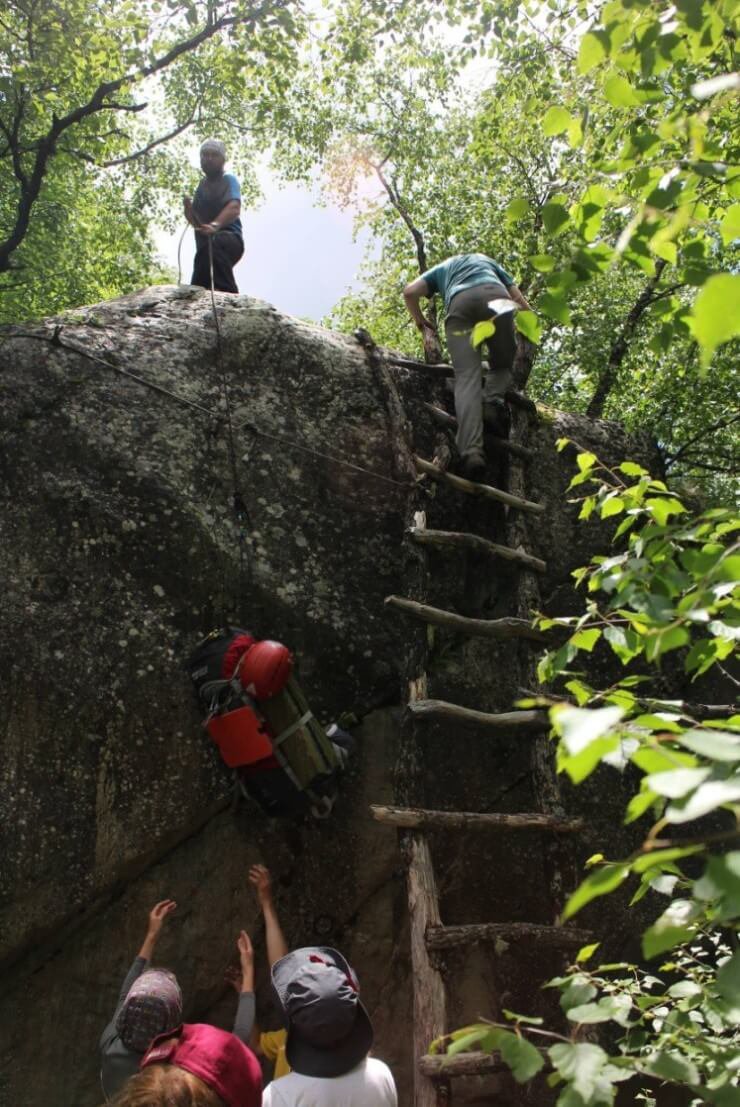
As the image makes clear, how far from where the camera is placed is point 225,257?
7.88 m

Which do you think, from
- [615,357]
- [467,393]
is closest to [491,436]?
[467,393]

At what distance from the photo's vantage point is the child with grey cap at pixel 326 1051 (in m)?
3.06

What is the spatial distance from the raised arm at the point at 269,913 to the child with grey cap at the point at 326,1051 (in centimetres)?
98

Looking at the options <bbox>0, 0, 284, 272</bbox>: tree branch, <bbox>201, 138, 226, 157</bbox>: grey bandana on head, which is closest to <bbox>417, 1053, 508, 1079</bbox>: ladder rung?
<bbox>201, 138, 226, 157</bbox>: grey bandana on head

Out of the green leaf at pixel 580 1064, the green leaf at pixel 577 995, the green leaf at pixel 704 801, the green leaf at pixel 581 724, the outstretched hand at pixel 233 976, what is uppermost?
the green leaf at pixel 581 724

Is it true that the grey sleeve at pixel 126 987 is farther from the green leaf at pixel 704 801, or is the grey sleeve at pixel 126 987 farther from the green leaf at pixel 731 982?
the green leaf at pixel 704 801

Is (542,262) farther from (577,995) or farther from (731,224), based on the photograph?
(577,995)

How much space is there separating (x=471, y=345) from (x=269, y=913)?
163 inches

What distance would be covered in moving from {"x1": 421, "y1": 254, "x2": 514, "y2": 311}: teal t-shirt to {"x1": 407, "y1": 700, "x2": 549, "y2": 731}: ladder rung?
3.37m

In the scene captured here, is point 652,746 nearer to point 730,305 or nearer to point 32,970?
point 730,305

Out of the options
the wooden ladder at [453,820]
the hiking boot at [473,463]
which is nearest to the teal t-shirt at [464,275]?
the hiking boot at [473,463]

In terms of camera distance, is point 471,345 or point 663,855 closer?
point 663,855

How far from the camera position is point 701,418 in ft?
39.9

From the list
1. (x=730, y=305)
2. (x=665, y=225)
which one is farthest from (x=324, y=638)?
(x=730, y=305)
